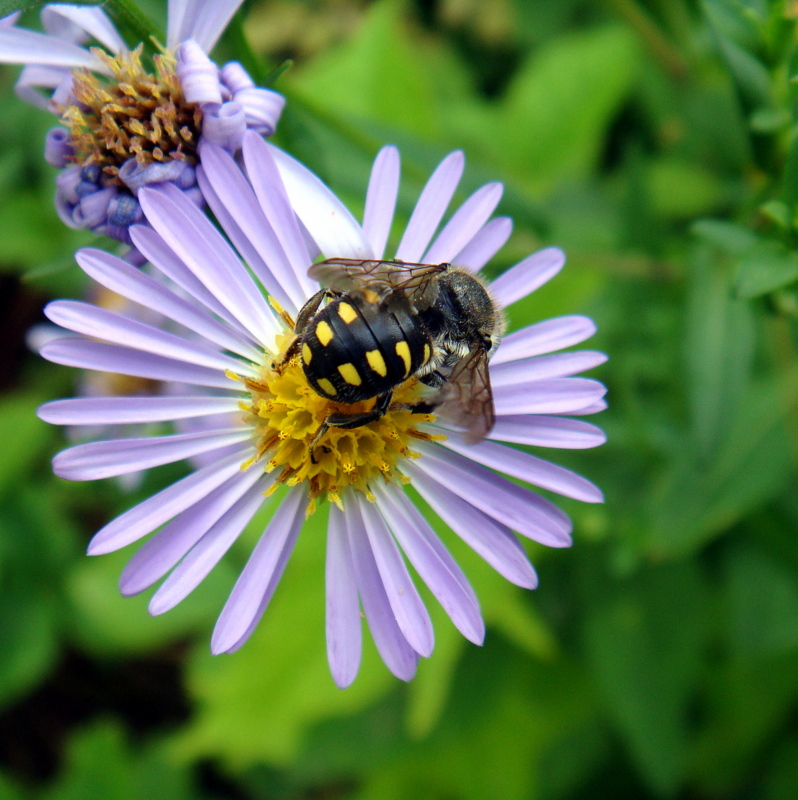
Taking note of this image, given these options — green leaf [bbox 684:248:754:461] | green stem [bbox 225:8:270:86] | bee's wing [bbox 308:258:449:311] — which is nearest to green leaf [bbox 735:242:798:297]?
green leaf [bbox 684:248:754:461]

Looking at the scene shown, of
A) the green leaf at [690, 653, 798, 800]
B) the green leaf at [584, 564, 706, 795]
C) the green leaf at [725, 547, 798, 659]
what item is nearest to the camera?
the green leaf at [725, 547, 798, 659]

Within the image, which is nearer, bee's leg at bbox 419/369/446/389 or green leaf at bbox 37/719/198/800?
bee's leg at bbox 419/369/446/389

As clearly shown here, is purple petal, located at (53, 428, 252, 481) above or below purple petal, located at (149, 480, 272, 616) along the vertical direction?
above

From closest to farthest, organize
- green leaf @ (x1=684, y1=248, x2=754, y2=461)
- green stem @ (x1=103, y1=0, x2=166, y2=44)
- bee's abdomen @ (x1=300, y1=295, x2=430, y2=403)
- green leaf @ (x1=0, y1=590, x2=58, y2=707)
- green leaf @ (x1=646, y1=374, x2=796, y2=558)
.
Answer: bee's abdomen @ (x1=300, y1=295, x2=430, y2=403)
green stem @ (x1=103, y1=0, x2=166, y2=44)
green leaf @ (x1=684, y1=248, x2=754, y2=461)
green leaf @ (x1=646, y1=374, x2=796, y2=558)
green leaf @ (x1=0, y1=590, x2=58, y2=707)

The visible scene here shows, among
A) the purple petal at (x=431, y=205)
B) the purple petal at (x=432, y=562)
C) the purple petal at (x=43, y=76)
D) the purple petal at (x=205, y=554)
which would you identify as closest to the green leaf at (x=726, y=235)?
the purple petal at (x=431, y=205)

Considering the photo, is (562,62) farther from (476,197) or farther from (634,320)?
(476,197)

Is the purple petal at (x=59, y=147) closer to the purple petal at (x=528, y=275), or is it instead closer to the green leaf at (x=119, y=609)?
the purple petal at (x=528, y=275)

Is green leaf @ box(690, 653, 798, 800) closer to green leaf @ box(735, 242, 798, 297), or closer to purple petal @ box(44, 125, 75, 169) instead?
green leaf @ box(735, 242, 798, 297)

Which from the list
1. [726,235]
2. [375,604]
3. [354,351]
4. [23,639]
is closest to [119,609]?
[23,639]
